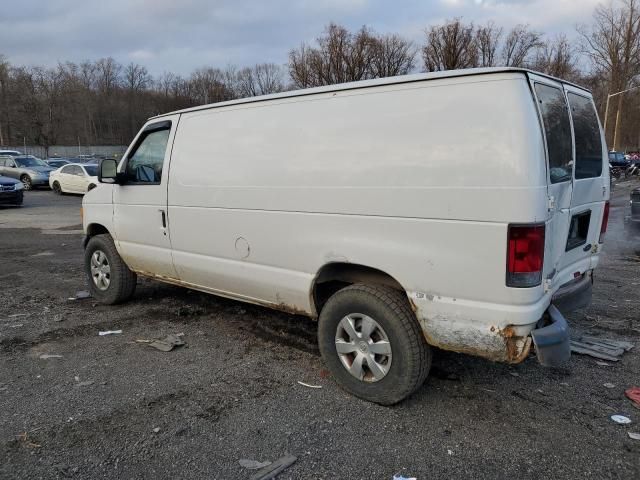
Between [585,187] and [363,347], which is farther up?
[585,187]

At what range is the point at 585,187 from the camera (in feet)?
11.7

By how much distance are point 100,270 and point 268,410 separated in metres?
3.46

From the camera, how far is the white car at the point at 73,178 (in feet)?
70.6

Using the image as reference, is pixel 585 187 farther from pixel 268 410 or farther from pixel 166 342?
pixel 166 342

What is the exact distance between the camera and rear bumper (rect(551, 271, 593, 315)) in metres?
3.44

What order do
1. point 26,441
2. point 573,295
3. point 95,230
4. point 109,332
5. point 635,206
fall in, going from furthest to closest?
point 635,206
point 95,230
point 109,332
point 573,295
point 26,441

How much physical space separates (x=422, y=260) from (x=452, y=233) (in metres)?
0.26

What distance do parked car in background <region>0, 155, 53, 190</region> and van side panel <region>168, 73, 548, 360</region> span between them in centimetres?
2443

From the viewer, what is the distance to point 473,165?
9.59 feet

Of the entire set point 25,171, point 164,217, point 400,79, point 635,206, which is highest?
point 400,79

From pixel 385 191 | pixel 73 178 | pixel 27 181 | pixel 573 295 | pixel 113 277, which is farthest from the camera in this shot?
pixel 27 181

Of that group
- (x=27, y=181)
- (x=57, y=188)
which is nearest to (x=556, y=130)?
(x=57, y=188)

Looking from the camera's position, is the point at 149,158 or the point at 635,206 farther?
the point at 635,206

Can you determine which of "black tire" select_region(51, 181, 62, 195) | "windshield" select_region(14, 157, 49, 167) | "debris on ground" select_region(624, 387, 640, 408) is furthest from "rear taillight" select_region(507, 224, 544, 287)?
"windshield" select_region(14, 157, 49, 167)
